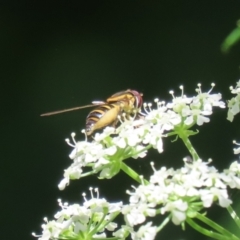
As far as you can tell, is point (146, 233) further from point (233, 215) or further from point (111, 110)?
point (111, 110)

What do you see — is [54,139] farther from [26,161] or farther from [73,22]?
[73,22]

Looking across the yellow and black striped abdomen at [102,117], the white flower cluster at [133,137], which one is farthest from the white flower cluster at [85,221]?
the yellow and black striped abdomen at [102,117]

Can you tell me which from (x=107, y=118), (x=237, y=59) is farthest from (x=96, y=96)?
(x=107, y=118)

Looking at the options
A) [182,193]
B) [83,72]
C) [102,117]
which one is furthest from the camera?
[83,72]

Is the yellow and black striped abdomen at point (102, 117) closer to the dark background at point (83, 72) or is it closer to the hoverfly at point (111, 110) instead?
the hoverfly at point (111, 110)

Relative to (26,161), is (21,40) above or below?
above

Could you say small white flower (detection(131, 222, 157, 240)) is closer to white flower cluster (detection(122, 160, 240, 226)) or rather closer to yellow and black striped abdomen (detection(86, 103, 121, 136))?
white flower cluster (detection(122, 160, 240, 226))

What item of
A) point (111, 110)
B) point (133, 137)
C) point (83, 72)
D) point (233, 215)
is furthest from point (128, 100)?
point (83, 72)
